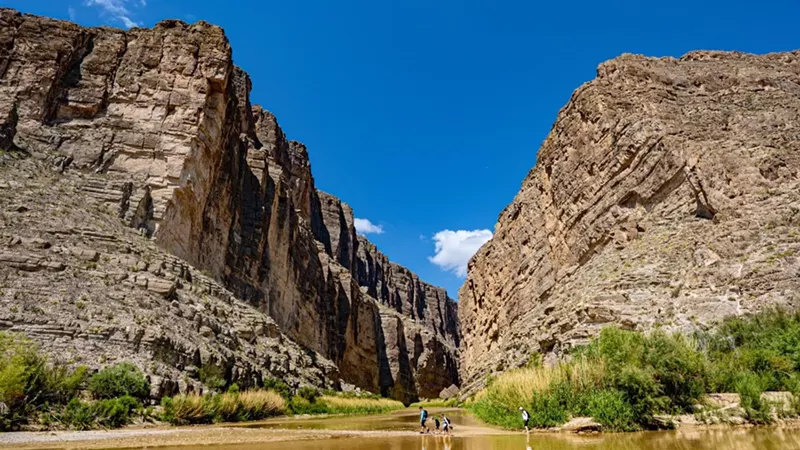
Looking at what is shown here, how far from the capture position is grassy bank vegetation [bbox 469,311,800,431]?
1262 centimetres

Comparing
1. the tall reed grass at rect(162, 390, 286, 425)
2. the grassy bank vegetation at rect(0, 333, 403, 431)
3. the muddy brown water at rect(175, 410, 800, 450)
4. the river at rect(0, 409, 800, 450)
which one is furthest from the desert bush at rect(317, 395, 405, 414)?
the muddy brown water at rect(175, 410, 800, 450)

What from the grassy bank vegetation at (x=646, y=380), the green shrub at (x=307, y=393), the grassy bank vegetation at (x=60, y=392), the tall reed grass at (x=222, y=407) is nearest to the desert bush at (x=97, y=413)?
the grassy bank vegetation at (x=60, y=392)

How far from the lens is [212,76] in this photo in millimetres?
42906

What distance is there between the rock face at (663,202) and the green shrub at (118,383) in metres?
18.1

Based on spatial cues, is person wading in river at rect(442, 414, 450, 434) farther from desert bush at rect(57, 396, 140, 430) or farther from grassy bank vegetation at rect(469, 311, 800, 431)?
desert bush at rect(57, 396, 140, 430)

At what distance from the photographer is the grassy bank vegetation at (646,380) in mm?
12625

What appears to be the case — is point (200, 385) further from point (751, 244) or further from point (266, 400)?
point (751, 244)

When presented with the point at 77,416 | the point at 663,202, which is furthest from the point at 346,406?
the point at 663,202

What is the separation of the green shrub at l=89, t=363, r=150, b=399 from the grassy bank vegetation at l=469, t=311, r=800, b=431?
1336cm

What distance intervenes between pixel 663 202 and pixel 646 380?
21.3 metres

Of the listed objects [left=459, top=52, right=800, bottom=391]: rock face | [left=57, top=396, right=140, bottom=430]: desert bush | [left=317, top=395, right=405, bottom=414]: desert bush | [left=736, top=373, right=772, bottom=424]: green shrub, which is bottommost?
[left=317, top=395, right=405, bottom=414]: desert bush

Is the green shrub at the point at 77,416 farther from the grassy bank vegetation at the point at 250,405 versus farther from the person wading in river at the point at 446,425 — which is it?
the person wading in river at the point at 446,425

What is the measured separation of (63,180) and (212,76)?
1532cm

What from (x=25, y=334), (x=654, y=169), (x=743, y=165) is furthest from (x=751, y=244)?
(x=25, y=334)
